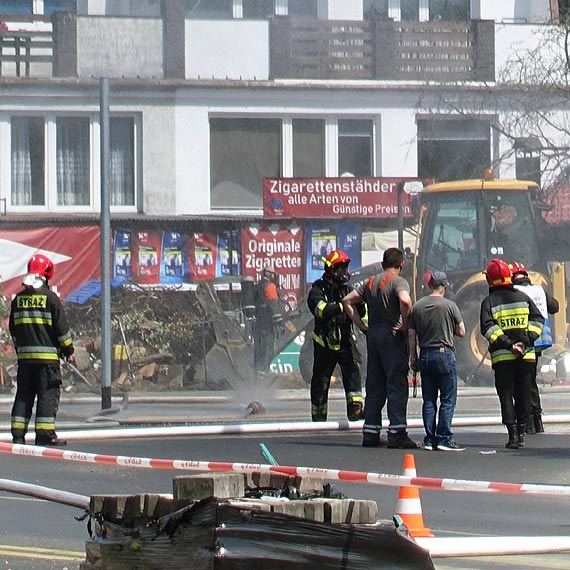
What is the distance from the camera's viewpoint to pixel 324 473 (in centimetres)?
920

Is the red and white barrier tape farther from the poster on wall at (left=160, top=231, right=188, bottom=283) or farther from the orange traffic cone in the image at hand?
the poster on wall at (left=160, top=231, right=188, bottom=283)

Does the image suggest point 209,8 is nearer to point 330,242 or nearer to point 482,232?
point 330,242

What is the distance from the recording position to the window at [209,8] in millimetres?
23531

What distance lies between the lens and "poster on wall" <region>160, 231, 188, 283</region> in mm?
23502

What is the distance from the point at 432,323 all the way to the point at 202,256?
11.9 m

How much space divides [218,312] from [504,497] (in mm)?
12834

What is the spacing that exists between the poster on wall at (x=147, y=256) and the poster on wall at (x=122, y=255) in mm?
87

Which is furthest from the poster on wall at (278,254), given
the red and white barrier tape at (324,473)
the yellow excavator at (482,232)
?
the red and white barrier tape at (324,473)

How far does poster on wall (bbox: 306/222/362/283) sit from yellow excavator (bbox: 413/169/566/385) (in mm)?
2212

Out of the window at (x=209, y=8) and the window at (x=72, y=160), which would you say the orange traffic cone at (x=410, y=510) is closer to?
the window at (x=209, y=8)

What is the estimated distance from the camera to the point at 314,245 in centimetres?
2359

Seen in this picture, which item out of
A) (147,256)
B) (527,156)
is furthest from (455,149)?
(147,256)

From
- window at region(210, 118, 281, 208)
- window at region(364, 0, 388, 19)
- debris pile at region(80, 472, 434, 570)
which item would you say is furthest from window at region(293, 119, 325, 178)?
debris pile at region(80, 472, 434, 570)

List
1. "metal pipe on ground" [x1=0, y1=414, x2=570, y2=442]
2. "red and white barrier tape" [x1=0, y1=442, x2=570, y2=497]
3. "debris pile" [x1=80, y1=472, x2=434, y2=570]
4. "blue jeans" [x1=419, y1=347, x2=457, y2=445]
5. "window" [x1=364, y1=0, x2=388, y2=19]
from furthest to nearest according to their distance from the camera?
"window" [x1=364, y1=0, x2=388, y2=19] → "metal pipe on ground" [x1=0, y1=414, x2=570, y2=442] → "blue jeans" [x1=419, y1=347, x2=457, y2=445] → "red and white barrier tape" [x1=0, y1=442, x2=570, y2=497] → "debris pile" [x1=80, y1=472, x2=434, y2=570]
